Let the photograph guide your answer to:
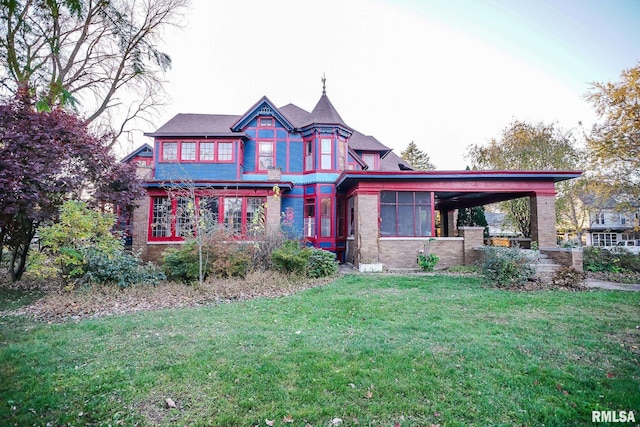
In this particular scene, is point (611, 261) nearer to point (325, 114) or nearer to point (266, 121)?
point (325, 114)

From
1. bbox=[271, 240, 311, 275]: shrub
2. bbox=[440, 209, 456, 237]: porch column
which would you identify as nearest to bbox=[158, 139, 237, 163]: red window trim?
bbox=[271, 240, 311, 275]: shrub

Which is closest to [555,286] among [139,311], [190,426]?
[190,426]

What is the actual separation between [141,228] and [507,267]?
14.5 m

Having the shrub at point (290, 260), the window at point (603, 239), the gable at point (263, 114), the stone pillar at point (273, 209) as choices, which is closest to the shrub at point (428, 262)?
the shrub at point (290, 260)

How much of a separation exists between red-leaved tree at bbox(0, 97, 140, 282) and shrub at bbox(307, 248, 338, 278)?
21.4 feet

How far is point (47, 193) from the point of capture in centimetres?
854

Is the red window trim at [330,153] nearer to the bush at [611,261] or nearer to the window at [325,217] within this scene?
the window at [325,217]

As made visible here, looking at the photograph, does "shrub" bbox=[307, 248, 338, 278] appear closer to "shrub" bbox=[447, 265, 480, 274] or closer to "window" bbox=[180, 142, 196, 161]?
"shrub" bbox=[447, 265, 480, 274]

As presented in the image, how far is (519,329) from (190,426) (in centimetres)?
509

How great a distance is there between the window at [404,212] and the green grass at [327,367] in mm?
7510

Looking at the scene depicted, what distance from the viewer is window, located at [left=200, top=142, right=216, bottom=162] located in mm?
17000

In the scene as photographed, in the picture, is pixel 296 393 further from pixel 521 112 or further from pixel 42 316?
pixel 521 112

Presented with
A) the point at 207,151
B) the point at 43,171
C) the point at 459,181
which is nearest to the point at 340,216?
the point at 459,181

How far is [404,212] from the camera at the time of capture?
14039 millimetres
